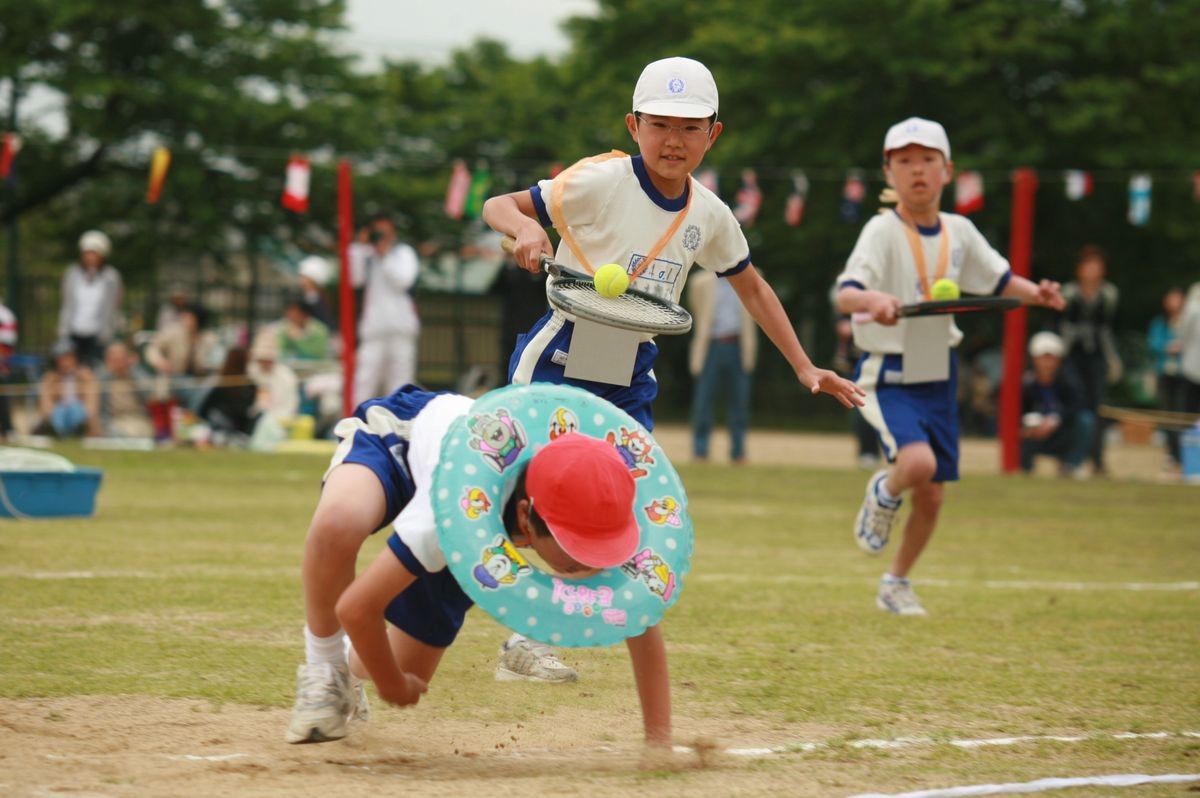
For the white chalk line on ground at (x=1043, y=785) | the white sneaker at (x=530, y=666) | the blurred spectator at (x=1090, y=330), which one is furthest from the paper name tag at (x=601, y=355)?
the blurred spectator at (x=1090, y=330)

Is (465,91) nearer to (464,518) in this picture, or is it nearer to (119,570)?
(119,570)

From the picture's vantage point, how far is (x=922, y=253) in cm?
817

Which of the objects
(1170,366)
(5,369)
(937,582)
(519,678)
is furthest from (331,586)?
(5,369)

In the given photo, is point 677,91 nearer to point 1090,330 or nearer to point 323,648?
point 323,648

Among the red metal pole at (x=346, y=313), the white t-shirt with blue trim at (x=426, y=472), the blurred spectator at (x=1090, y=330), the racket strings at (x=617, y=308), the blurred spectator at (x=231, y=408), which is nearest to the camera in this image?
the white t-shirt with blue trim at (x=426, y=472)

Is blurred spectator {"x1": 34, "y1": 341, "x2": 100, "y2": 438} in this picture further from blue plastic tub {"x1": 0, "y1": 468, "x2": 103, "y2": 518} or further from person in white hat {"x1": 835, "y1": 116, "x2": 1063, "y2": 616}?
person in white hat {"x1": 835, "y1": 116, "x2": 1063, "y2": 616}

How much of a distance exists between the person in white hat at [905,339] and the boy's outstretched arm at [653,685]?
11.0 feet

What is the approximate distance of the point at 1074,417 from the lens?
Result: 17.5m

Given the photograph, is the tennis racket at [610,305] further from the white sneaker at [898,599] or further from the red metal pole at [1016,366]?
the red metal pole at [1016,366]

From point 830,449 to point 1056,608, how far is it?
15.1m

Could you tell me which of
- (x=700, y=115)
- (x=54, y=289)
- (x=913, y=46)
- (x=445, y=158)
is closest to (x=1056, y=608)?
(x=700, y=115)

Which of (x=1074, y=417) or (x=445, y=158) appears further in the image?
(x=445, y=158)

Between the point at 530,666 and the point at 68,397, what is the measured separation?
14.6m

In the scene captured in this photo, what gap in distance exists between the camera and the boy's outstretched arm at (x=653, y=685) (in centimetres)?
456
